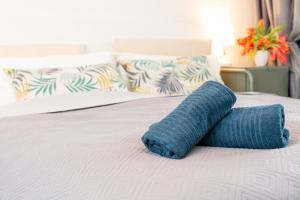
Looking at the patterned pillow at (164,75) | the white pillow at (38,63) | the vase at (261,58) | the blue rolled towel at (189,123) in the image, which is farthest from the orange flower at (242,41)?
the blue rolled towel at (189,123)

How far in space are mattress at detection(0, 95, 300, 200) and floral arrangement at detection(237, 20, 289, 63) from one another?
1964 millimetres

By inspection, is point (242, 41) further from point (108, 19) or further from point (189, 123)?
point (189, 123)

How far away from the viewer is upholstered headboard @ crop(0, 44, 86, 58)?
2.49 metres

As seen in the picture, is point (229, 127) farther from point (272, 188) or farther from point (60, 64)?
point (60, 64)

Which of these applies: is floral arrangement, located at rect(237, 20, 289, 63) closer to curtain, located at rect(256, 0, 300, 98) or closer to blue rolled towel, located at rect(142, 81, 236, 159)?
curtain, located at rect(256, 0, 300, 98)

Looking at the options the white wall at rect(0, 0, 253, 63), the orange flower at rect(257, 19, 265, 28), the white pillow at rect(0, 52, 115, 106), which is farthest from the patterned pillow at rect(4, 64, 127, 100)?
the orange flower at rect(257, 19, 265, 28)

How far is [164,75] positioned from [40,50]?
2.59 feet

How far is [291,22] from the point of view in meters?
3.74

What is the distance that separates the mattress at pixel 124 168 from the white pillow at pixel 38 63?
2.02ft

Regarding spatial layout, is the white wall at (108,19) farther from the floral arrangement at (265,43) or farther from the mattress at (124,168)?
the mattress at (124,168)

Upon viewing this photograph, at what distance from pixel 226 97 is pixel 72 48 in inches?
63.1

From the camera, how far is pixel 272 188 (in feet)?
3.12

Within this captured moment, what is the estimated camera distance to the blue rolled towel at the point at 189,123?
1165mm

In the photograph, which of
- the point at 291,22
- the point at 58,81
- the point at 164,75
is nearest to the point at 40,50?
the point at 58,81
